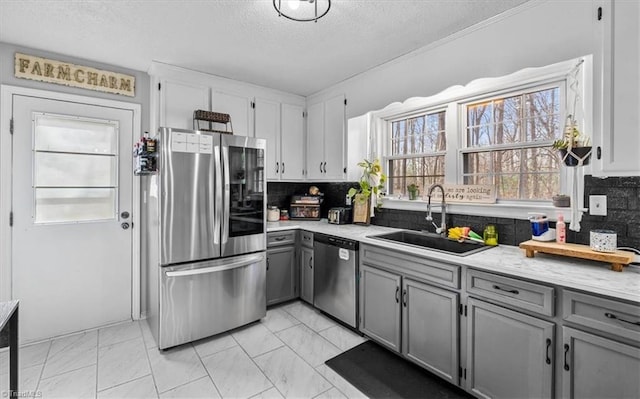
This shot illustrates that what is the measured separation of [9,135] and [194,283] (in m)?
1.97

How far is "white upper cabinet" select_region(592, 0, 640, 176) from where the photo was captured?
1.42m

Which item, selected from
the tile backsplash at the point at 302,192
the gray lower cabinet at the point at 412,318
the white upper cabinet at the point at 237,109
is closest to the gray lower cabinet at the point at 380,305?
the gray lower cabinet at the point at 412,318

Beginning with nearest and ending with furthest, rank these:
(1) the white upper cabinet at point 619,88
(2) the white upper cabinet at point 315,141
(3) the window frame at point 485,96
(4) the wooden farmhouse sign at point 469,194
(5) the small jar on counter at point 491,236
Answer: (1) the white upper cabinet at point 619,88 < (3) the window frame at point 485,96 < (5) the small jar on counter at point 491,236 < (4) the wooden farmhouse sign at point 469,194 < (2) the white upper cabinet at point 315,141

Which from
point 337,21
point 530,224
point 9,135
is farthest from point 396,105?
point 9,135

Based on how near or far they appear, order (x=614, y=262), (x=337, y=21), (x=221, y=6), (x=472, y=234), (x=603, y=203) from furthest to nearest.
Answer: (x=472, y=234) → (x=337, y=21) → (x=221, y=6) → (x=603, y=203) → (x=614, y=262)

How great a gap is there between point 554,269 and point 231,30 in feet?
8.70

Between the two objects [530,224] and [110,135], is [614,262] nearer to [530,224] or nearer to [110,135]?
[530,224]

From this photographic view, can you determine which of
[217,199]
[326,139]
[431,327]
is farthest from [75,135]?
[431,327]

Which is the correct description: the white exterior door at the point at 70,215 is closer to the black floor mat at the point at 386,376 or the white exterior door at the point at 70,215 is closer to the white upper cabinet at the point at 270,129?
the white upper cabinet at the point at 270,129

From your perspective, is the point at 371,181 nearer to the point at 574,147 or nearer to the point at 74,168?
the point at 574,147

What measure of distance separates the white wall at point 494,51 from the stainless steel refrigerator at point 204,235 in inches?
56.2

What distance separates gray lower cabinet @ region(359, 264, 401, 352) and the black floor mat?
114 millimetres

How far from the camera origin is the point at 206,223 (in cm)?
256

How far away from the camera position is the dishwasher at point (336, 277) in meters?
2.67
